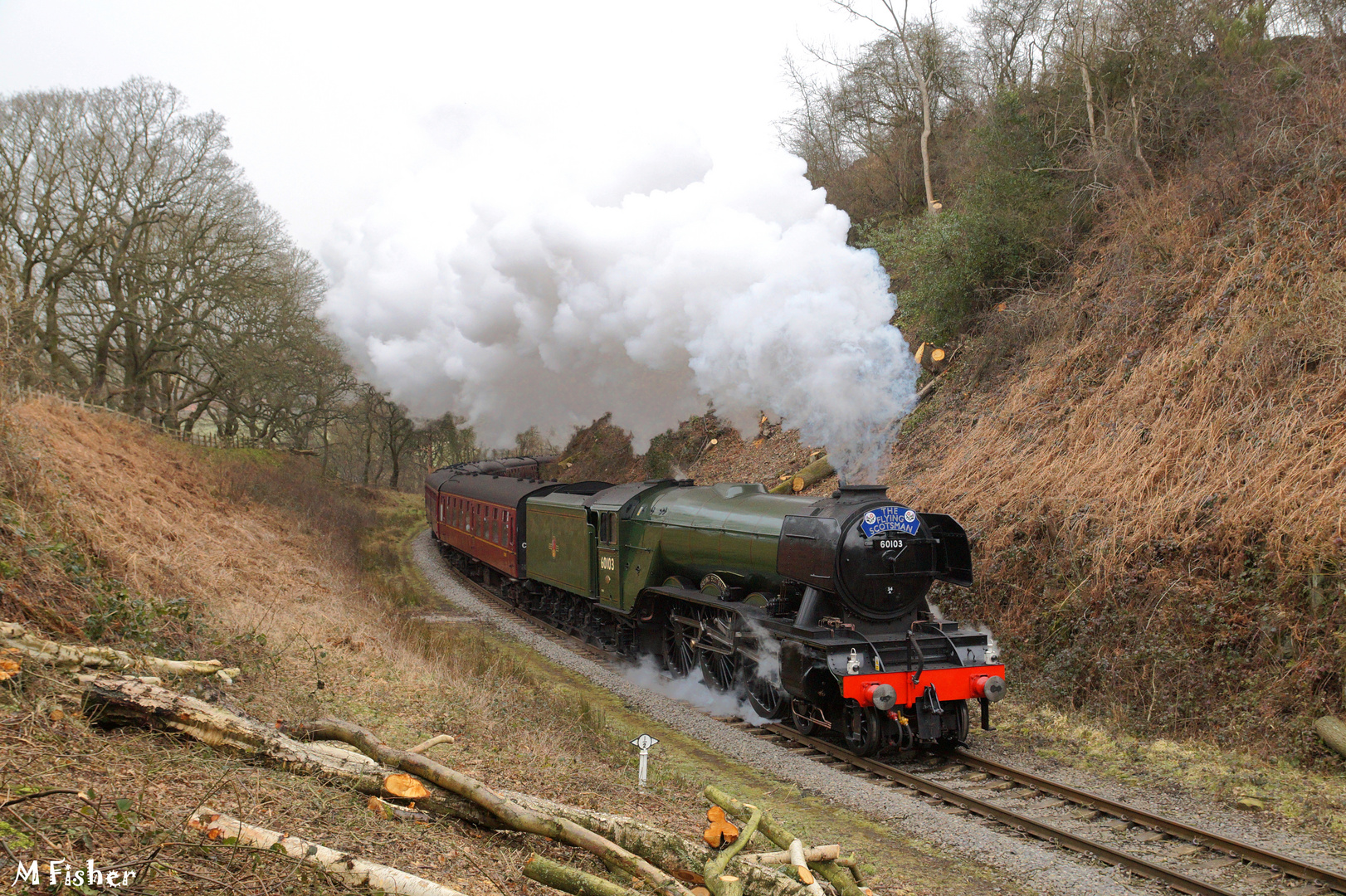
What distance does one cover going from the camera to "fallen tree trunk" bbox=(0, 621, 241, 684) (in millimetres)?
5461

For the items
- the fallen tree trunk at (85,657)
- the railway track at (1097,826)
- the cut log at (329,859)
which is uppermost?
the fallen tree trunk at (85,657)

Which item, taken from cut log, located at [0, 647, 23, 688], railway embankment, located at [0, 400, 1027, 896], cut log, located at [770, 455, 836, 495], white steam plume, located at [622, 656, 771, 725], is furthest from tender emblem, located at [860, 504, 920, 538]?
cut log, located at [770, 455, 836, 495]

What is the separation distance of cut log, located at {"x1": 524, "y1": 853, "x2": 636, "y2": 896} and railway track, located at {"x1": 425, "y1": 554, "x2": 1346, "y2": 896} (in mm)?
3777

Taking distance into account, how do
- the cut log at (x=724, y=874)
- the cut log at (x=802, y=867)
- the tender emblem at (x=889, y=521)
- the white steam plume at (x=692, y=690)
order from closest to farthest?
1. the cut log at (x=724, y=874)
2. the cut log at (x=802, y=867)
3. the tender emblem at (x=889, y=521)
4. the white steam plume at (x=692, y=690)

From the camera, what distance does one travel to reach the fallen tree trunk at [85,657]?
5.46 metres

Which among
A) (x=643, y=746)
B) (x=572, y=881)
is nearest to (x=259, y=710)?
(x=643, y=746)

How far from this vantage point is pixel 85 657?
5.77m

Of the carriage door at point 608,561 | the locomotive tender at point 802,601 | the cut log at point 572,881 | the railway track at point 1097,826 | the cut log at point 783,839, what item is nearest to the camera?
the cut log at point 572,881

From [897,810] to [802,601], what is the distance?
217 centimetres

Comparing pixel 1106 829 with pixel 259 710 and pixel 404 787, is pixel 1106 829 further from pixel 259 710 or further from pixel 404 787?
pixel 259 710

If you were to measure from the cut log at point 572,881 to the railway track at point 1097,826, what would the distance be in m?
3.78

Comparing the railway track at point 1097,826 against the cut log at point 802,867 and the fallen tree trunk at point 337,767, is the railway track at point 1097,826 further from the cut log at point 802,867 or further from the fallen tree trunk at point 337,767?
the fallen tree trunk at point 337,767

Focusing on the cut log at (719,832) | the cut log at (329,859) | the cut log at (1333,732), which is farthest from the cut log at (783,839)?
the cut log at (1333,732)

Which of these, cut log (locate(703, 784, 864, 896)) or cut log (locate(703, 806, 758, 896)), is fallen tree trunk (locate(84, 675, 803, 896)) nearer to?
cut log (locate(703, 806, 758, 896))
